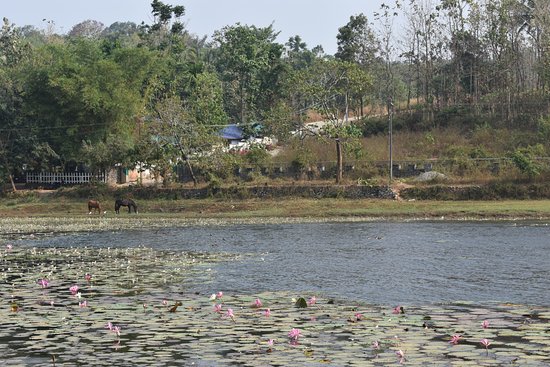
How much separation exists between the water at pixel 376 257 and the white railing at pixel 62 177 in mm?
26403

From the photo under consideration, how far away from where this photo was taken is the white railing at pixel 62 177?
7412 centimetres

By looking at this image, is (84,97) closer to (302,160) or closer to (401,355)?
(302,160)

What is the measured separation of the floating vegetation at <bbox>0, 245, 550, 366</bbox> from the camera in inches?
661

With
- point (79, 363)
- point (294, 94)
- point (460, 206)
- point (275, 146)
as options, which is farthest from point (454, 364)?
point (275, 146)

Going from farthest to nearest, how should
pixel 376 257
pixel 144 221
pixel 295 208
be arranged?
pixel 295 208, pixel 144 221, pixel 376 257

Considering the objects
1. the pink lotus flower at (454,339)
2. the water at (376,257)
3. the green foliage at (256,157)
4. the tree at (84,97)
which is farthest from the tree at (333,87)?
the pink lotus flower at (454,339)

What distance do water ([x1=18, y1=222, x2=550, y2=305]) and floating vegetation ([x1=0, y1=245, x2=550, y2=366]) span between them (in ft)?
6.12

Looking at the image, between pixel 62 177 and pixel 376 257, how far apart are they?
46517mm

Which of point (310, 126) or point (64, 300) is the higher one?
point (310, 126)

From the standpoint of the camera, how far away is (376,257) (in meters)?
34.2

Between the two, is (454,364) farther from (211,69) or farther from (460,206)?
(211,69)

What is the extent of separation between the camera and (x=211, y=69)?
10344cm

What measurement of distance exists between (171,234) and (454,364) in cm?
3076

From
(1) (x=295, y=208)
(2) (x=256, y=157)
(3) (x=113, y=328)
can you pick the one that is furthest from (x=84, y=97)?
(3) (x=113, y=328)
